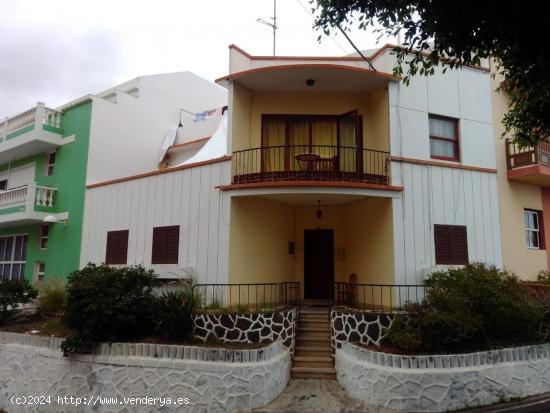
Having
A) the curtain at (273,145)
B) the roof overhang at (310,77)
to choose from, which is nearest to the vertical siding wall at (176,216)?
the curtain at (273,145)

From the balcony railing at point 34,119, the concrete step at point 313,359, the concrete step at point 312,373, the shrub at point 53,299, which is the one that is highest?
the balcony railing at point 34,119

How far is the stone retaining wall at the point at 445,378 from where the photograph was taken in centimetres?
778

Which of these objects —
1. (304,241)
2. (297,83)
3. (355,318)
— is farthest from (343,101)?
(355,318)

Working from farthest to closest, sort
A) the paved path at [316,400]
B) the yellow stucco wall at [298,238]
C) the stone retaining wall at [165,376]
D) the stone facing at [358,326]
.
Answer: the yellow stucco wall at [298,238] → the stone facing at [358,326] → the stone retaining wall at [165,376] → the paved path at [316,400]

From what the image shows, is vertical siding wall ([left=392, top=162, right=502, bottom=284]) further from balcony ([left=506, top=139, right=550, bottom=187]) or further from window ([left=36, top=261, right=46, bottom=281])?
window ([left=36, top=261, right=46, bottom=281])

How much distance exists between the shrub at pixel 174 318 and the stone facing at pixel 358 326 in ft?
11.1

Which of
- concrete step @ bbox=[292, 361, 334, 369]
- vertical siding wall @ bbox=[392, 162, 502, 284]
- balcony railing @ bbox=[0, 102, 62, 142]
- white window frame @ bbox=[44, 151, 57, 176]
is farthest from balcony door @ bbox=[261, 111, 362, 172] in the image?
white window frame @ bbox=[44, 151, 57, 176]

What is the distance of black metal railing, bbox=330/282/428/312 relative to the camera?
1072 centimetres

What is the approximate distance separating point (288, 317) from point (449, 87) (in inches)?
341

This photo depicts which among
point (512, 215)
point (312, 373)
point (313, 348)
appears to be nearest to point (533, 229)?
point (512, 215)

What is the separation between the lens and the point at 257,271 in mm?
12141

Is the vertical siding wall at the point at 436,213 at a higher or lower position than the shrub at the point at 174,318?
higher

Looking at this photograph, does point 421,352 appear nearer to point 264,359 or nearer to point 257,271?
point 264,359

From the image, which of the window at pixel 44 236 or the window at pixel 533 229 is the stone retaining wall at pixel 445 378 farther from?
the window at pixel 44 236
